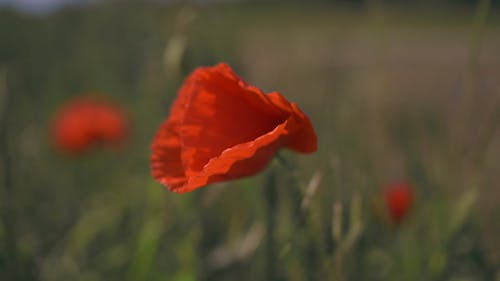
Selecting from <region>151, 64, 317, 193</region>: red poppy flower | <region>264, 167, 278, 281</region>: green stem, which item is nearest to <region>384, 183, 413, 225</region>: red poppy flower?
<region>264, 167, 278, 281</region>: green stem

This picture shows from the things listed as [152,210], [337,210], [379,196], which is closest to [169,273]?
[152,210]

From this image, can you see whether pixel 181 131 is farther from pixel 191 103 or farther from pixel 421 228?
pixel 421 228

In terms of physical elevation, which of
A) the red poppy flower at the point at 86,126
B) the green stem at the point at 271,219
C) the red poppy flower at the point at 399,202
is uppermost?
the green stem at the point at 271,219

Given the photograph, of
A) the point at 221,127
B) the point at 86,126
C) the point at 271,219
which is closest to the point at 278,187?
the point at 271,219

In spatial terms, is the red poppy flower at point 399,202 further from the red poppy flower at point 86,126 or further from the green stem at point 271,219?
the red poppy flower at point 86,126

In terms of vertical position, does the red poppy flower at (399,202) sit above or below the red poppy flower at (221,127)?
below

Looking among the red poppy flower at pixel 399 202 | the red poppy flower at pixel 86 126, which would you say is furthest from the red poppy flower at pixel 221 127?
the red poppy flower at pixel 86 126

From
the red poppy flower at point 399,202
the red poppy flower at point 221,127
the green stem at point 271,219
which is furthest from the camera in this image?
the red poppy flower at point 399,202
